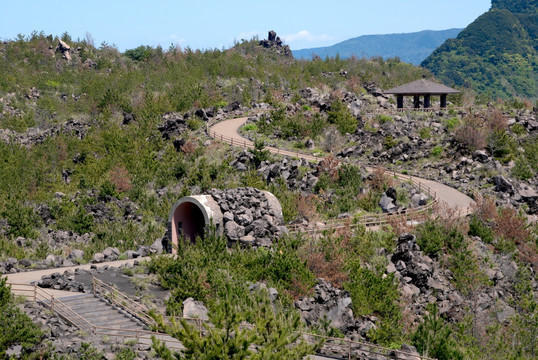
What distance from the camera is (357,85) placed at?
8594 cm

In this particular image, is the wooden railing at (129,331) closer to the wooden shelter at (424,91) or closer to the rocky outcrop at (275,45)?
the wooden shelter at (424,91)

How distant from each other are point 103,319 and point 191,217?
43.6 feet

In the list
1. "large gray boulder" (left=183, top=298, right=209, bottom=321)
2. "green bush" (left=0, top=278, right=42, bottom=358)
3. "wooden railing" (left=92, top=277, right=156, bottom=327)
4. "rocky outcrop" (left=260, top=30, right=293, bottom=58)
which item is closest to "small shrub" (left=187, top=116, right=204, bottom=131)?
"wooden railing" (left=92, top=277, right=156, bottom=327)

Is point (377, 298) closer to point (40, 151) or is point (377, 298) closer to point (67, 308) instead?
point (67, 308)

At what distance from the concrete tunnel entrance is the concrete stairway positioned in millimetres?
5929

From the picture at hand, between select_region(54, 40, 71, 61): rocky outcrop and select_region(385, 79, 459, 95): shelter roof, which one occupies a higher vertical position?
select_region(54, 40, 71, 61): rocky outcrop

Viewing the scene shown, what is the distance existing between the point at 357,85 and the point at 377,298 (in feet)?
197

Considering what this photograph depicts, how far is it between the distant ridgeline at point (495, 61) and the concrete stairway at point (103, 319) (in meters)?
148

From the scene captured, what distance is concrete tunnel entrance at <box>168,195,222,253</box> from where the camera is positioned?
33344mm

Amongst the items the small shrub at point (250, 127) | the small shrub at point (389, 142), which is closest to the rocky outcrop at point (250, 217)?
the small shrub at point (389, 142)

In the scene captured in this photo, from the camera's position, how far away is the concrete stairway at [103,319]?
23406 millimetres

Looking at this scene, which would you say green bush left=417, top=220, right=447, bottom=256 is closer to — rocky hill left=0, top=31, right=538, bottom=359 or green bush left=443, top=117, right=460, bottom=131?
rocky hill left=0, top=31, right=538, bottom=359

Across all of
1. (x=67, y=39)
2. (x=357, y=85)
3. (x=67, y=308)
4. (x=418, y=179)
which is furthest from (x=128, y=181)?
(x=67, y=39)

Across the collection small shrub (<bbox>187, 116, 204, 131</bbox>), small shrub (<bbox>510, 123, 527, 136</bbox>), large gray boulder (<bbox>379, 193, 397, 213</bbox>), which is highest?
small shrub (<bbox>187, 116, 204, 131</bbox>)
